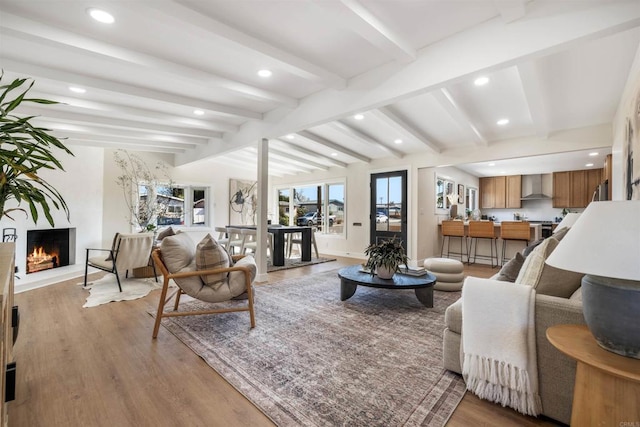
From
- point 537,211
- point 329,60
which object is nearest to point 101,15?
point 329,60

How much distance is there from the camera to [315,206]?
327 inches

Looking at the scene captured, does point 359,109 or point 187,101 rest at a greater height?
point 187,101

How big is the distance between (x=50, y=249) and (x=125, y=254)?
7.26 ft

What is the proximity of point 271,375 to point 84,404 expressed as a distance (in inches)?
41.2

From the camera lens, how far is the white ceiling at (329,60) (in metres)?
2.01

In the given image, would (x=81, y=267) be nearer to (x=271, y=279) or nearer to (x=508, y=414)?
(x=271, y=279)

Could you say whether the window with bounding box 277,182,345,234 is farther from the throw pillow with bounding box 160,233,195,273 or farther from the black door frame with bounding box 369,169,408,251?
the throw pillow with bounding box 160,233,195,273

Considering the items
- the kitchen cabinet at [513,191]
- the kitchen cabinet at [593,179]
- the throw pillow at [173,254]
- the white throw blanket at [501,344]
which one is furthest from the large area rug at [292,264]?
the kitchen cabinet at [593,179]

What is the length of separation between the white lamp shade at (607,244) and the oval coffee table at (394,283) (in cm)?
194

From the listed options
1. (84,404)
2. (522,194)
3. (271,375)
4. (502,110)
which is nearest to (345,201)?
(502,110)

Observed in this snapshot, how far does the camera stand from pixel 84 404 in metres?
1.64

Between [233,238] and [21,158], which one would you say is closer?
[21,158]

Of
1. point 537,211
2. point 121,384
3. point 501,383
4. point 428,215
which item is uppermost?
point 537,211

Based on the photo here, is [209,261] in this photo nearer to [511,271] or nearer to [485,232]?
[511,271]
